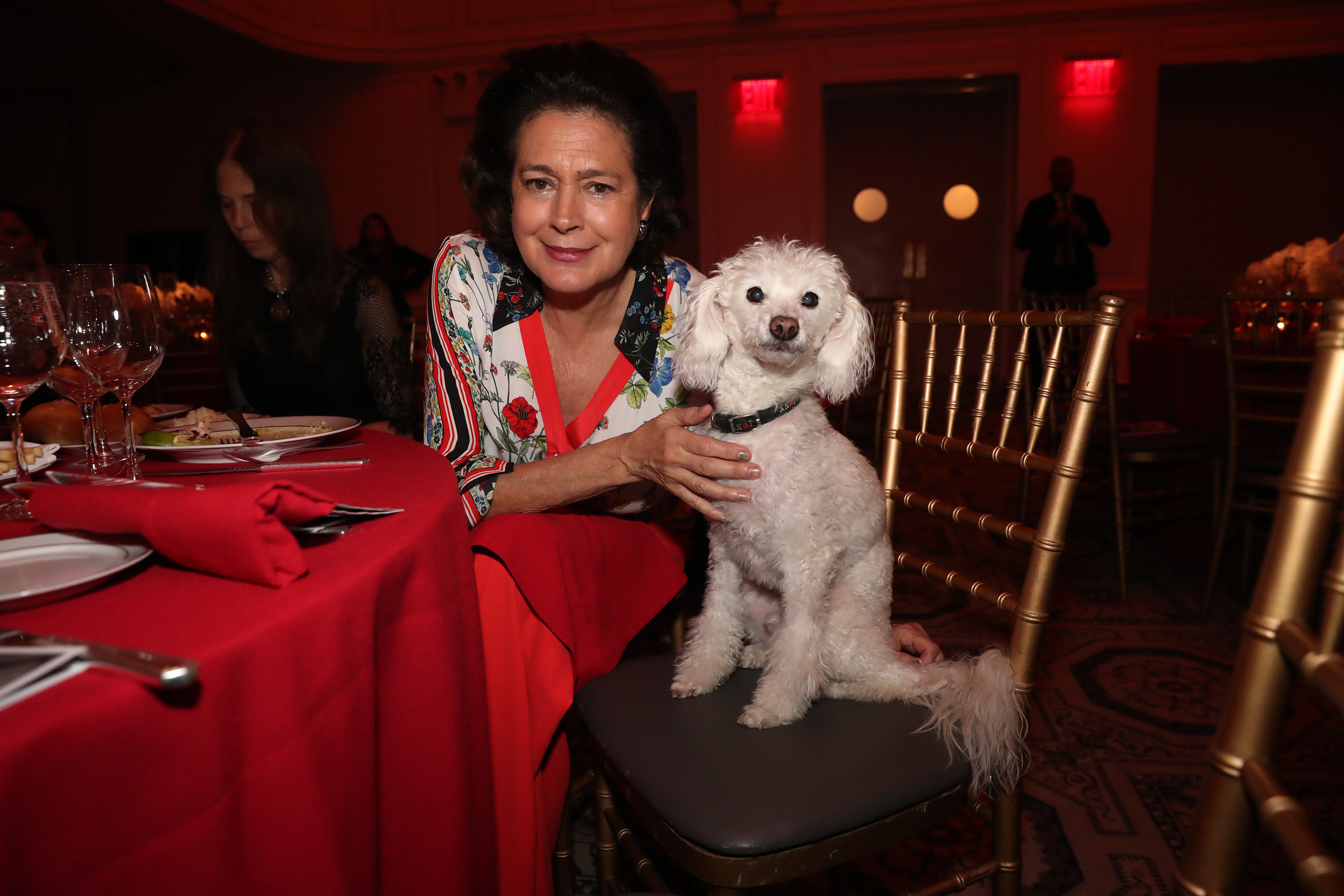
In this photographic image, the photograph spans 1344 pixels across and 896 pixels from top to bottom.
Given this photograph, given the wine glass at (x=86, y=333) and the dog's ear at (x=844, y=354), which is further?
the dog's ear at (x=844, y=354)

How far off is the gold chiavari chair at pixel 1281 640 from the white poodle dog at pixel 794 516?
56 centimetres

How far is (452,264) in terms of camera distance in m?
1.60

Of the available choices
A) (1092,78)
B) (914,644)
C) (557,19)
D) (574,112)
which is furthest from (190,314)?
(1092,78)

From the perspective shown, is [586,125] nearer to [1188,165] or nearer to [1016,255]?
[1016,255]

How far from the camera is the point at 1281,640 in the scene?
0.54 meters

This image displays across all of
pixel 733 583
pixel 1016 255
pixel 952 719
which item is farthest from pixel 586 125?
pixel 1016 255

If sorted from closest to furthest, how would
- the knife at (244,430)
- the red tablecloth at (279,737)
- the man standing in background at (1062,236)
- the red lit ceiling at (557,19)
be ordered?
the red tablecloth at (279,737) < the knife at (244,430) < the man standing in background at (1062,236) < the red lit ceiling at (557,19)

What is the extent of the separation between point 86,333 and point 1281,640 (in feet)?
3.80

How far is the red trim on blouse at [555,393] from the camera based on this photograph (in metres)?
1.63

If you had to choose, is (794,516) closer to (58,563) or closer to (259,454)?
(259,454)

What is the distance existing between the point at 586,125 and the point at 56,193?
446 inches

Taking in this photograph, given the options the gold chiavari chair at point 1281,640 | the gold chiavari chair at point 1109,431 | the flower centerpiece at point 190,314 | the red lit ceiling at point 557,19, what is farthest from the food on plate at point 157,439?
the red lit ceiling at point 557,19

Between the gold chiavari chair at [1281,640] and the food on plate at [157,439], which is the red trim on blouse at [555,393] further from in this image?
the gold chiavari chair at [1281,640]

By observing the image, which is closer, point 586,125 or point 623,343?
point 586,125
